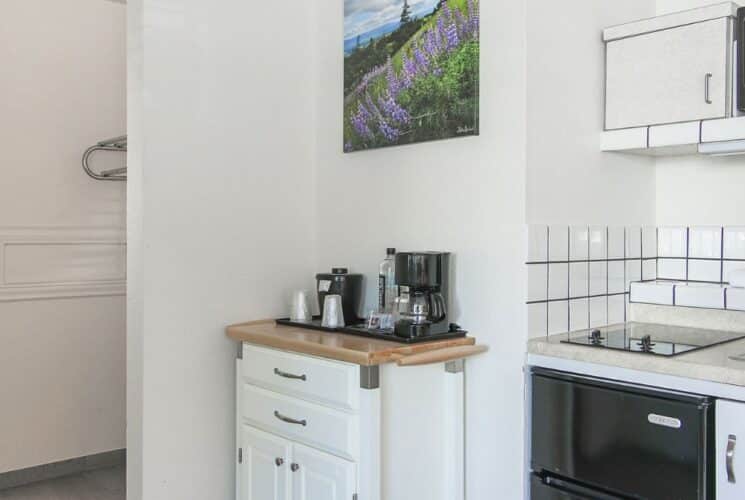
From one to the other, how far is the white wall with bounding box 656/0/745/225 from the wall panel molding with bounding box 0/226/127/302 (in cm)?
249

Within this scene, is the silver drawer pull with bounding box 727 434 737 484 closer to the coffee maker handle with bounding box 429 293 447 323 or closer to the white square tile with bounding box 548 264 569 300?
the white square tile with bounding box 548 264 569 300

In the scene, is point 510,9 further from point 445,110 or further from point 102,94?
point 102,94

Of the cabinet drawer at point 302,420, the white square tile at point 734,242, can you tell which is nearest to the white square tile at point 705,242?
the white square tile at point 734,242

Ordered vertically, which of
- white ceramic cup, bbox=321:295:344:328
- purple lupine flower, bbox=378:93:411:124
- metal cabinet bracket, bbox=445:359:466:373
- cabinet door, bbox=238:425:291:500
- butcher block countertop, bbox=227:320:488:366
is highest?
purple lupine flower, bbox=378:93:411:124

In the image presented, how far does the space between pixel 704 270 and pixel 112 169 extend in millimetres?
2649

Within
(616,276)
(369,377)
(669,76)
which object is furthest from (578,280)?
(369,377)

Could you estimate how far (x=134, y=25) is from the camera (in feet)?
7.55

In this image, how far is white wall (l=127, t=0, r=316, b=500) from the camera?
2.29 m

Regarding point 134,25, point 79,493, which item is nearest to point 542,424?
point 134,25

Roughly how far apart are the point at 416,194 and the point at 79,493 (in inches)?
81.7

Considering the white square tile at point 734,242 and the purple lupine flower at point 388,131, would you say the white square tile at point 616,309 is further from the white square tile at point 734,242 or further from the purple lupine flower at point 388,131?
the purple lupine flower at point 388,131

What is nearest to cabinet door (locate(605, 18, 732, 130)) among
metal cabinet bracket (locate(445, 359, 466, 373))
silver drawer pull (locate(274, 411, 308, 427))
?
metal cabinet bracket (locate(445, 359, 466, 373))

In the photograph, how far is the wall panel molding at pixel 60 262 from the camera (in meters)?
3.19

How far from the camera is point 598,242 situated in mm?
2303
